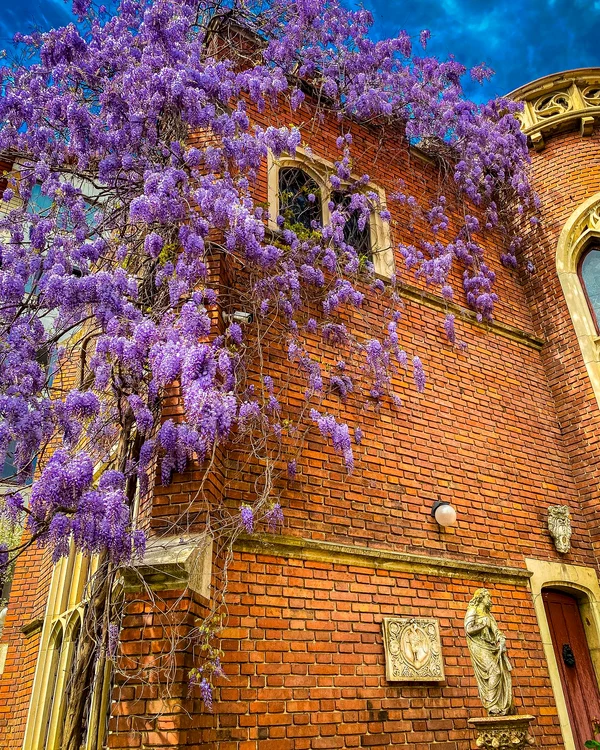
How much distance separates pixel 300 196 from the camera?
6762 mm

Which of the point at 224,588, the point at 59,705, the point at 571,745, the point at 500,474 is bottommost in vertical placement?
the point at 571,745

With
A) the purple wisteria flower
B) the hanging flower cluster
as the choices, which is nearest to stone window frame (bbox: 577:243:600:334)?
the hanging flower cluster

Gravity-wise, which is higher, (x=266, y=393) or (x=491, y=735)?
(x=266, y=393)

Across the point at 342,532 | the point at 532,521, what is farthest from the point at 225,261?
the point at 532,521

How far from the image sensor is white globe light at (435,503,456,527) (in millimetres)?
5574

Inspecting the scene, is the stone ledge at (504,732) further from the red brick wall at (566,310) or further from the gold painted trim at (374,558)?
the red brick wall at (566,310)

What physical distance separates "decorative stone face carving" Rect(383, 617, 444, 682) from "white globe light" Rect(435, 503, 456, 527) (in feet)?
2.81

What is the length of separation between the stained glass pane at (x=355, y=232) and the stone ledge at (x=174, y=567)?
13.3 feet

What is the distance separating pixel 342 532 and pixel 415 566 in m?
0.79

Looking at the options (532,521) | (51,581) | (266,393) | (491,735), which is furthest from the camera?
(532,521)

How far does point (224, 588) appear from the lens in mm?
4066

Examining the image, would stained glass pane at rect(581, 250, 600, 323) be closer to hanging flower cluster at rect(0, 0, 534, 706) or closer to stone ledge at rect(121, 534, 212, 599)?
hanging flower cluster at rect(0, 0, 534, 706)

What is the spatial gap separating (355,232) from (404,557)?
3704 millimetres

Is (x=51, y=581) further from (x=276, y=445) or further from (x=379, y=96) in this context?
(x=379, y=96)
